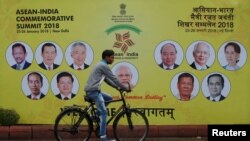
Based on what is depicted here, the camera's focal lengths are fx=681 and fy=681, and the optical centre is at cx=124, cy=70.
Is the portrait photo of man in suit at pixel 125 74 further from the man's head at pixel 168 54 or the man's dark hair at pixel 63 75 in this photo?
the man's dark hair at pixel 63 75

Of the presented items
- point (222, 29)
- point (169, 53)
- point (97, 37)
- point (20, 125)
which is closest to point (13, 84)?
point (20, 125)

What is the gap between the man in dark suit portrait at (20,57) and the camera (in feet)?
51.4

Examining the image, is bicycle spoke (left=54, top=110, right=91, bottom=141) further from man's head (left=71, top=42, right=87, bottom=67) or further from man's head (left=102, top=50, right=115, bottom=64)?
man's head (left=71, top=42, right=87, bottom=67)

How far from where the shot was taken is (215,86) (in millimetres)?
15719

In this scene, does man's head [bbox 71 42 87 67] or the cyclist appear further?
man's head [bbox 71 42 87 67]

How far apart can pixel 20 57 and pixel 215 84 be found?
4.54m

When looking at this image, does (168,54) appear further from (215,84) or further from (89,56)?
(89,56)

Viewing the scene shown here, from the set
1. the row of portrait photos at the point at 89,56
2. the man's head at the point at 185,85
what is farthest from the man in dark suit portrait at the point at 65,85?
the man's head at the point at 185,85

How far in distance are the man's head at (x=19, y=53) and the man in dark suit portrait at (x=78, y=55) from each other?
1126 millimetres

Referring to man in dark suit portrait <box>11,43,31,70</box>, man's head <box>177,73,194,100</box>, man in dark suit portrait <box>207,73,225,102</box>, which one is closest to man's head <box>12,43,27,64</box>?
man in dark suit portrait <box>11,43,31,70</box>

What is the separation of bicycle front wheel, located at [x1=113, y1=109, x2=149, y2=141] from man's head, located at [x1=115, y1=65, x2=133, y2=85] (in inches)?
66.3

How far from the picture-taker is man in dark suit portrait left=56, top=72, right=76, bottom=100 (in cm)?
1566

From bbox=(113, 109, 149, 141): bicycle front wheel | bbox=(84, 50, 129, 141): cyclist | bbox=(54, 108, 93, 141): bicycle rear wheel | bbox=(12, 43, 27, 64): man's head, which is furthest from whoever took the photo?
bbox=(12, 43, 27, 64): man's head

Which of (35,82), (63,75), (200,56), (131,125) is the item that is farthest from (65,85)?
(200,56)
